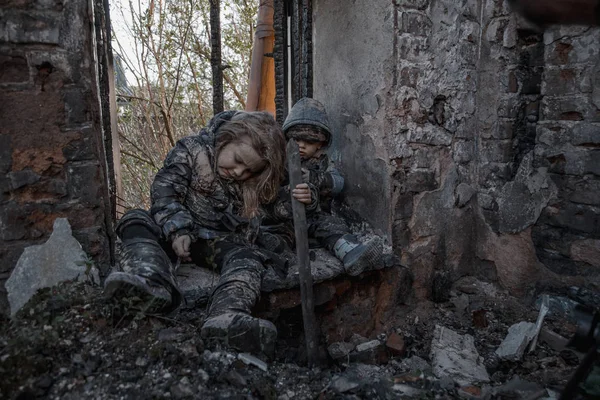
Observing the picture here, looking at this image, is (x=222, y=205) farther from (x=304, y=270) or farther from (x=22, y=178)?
(x=22, y=178)

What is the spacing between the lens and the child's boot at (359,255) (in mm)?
2539

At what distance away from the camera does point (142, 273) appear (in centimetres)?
192

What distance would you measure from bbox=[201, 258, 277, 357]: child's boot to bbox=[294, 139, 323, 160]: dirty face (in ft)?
3.40

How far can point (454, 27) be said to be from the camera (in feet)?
9.25

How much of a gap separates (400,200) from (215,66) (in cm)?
346

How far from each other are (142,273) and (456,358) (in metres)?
1.72

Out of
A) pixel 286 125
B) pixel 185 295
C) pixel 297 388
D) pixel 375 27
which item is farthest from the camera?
pixel 286 125

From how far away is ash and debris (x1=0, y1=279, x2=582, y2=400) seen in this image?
1537 mm

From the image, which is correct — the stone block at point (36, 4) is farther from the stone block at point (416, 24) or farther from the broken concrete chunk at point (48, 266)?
the stone block at point (416, 24)

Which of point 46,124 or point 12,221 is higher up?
point 46,124

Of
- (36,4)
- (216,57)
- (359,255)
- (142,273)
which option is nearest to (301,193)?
(359,255)

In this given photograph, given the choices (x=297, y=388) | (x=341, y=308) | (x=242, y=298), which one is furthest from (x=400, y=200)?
(x=297, y=388)

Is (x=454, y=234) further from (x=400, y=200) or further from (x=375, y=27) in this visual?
(x=375, y=27)

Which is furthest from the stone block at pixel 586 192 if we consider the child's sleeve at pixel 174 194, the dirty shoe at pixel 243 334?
the child's sleeve at pixel 174 194
